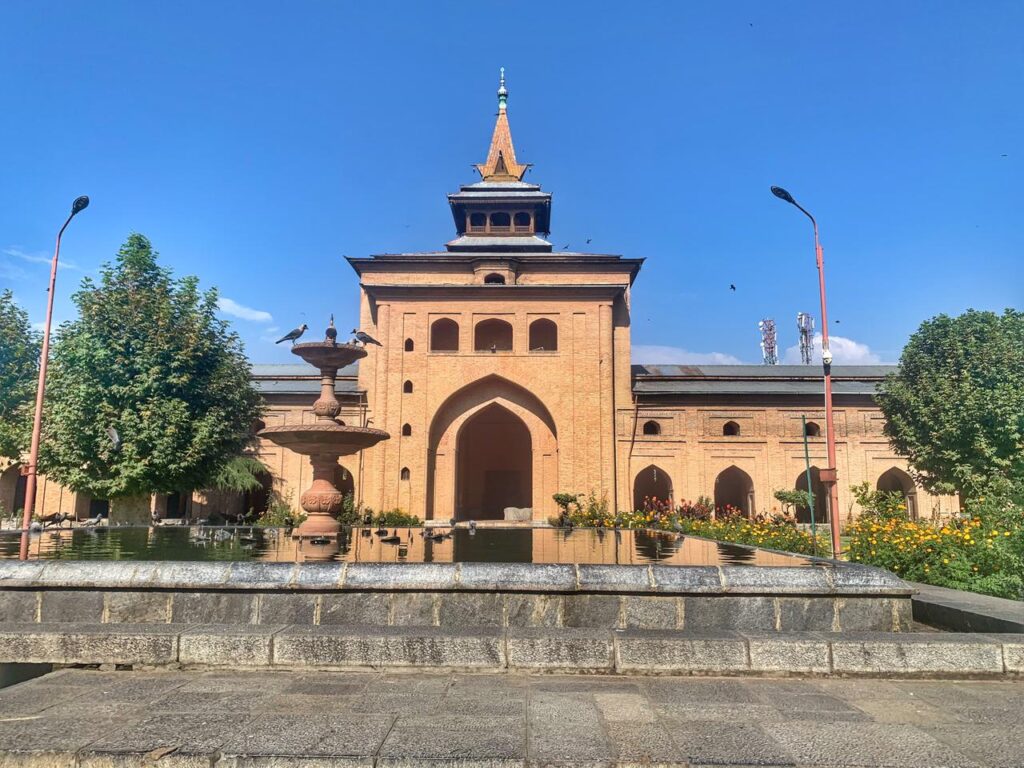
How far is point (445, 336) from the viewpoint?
30.2 meters

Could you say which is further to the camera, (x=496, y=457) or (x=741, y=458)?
(x=496, y=457)

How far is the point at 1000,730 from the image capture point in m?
3.54

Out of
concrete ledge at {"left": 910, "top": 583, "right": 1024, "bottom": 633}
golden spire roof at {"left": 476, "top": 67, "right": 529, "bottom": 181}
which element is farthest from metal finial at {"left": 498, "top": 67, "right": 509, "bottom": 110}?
concrete ledge at {"left": 910, "top": 583, "right": 1024, "bottom": 633}

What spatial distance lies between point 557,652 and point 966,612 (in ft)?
11.4

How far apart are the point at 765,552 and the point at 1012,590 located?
8.36 ft

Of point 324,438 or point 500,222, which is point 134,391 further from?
point 500,222

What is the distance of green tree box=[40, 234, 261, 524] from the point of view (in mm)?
18500

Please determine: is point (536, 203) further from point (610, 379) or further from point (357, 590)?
point (357, 590)

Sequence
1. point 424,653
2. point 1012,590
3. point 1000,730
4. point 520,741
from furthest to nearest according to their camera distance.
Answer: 1. point 1012,590
2. point 424,653
3. point 1000,730
4. point 520,741

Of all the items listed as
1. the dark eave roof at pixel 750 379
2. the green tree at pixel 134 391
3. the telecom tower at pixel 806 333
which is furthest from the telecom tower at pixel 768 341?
the green tree at pixel 134 391

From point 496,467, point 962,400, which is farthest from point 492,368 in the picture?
point 962,400

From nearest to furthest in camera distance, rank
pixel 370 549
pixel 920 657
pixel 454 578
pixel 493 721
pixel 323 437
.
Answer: pixel 493 721, pixel 920 657, pixel 454 578, pixel 370 549, pixel 323 437

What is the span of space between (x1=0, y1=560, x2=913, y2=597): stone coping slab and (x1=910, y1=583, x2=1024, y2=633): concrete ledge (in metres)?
0.46

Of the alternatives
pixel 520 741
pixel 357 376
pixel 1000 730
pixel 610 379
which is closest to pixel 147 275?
pixel 357 376
